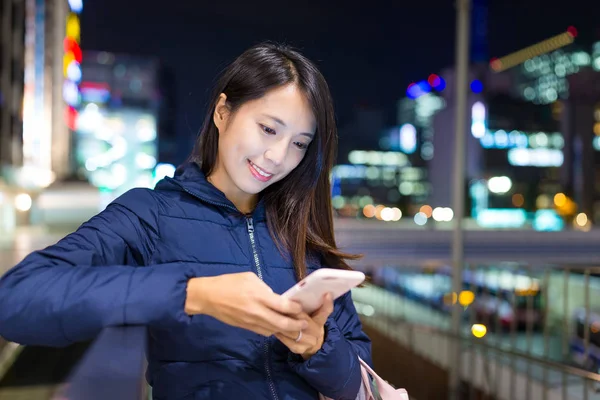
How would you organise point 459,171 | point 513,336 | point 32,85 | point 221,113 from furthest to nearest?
point 32,85
point 459,171
point 513,336
point 221,113

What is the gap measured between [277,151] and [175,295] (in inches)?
22.8

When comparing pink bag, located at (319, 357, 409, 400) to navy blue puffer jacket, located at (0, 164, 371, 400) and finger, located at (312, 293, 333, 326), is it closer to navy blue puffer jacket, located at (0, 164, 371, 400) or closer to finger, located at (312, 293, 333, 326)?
navy blue puffer jacket, located at (0, 164, 371, 400)

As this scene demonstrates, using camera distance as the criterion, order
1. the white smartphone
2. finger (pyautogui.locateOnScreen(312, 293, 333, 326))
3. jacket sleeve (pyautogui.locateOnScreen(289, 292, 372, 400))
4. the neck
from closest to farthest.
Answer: the white smartphone
finger (pyautogui.locateOnScreen(312, 293, 333, 326))
jacket sleeve (pyautogui.locateOnScreen(289, 292, 372, 400))
the neck

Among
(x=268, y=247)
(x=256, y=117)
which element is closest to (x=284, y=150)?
(x=256, y=117)

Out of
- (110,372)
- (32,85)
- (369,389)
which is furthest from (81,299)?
(32,85)

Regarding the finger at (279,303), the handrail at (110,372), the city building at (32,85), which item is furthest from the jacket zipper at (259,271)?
the city building at (32,85)

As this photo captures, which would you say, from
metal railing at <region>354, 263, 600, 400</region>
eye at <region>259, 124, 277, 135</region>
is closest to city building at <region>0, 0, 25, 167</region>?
metal railing at <region>354, 263, 600, 400</region>

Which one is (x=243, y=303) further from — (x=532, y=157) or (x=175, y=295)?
(x=532, y=157)

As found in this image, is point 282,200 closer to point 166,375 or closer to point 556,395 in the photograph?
point 166,375

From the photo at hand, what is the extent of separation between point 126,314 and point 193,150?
→ 0.86 m

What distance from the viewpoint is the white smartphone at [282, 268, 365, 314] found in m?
0.87

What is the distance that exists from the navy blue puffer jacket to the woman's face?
Answer: 0.31 ft

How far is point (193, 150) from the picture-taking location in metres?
1.65

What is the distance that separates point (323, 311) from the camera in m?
1.01
